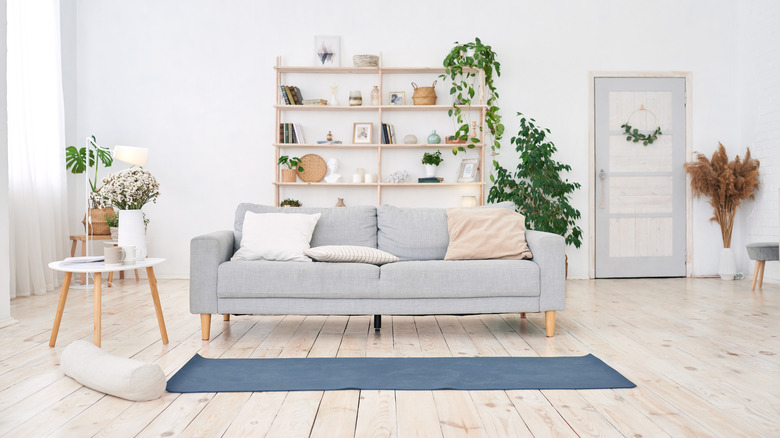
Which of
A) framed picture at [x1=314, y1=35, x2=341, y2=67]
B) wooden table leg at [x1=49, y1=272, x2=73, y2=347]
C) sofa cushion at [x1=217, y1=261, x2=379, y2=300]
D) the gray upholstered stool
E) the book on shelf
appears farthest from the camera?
framed picture at [x1=314, y1=35, x2=341, y2=67]

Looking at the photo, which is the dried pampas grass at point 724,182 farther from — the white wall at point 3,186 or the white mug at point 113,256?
the white wall at point 3,186

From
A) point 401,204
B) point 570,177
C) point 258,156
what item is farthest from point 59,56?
point 570,177

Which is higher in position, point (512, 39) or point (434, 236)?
point (512, 39)

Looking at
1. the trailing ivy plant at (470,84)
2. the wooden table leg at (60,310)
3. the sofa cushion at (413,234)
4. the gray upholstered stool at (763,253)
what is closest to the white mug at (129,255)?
the wooden table leg at (60,310)

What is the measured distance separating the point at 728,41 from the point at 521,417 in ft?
18.6

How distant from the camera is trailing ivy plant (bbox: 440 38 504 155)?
5.67 metres

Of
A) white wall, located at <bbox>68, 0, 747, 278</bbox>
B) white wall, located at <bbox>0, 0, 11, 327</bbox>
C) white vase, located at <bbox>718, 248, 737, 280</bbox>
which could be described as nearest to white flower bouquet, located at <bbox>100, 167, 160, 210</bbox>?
white wall, located at <bbox>0, 0, 11, 327</bbox>

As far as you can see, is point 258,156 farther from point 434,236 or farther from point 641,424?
point 641,424

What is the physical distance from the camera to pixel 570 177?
5.98m

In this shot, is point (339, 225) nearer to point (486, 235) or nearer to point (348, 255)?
point (348, 255)

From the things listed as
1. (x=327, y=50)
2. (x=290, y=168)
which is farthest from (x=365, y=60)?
(x=290, y=168)

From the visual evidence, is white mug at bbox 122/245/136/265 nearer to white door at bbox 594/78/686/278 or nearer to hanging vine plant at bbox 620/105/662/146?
white door at bbox 594/78/686/278

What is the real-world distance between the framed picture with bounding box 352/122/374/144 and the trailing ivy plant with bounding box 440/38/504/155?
83cm

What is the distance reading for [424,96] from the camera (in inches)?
227
